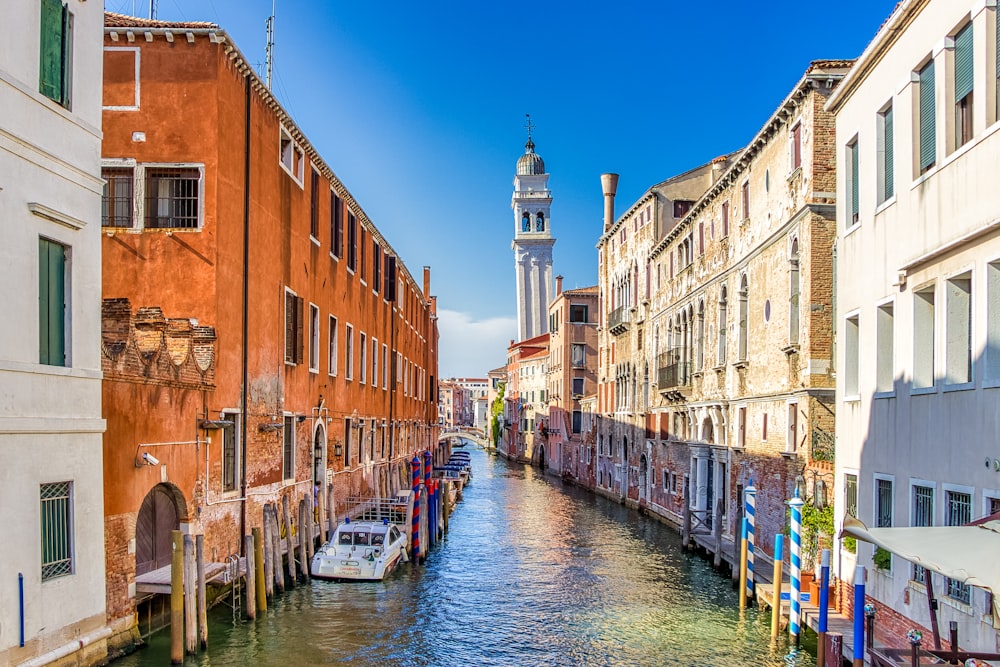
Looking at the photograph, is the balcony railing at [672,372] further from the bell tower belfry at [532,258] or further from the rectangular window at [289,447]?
the bell tower belfry at [532,258]

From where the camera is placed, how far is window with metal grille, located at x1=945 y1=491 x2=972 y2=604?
8.84 meters

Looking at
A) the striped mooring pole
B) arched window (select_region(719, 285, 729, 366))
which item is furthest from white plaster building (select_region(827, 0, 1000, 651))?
the striped mooring pole

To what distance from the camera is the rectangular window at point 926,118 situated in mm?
9914

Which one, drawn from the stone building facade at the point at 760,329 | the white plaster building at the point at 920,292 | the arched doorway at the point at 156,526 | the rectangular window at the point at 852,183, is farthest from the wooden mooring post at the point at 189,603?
the rectangular window at the point at 852,183

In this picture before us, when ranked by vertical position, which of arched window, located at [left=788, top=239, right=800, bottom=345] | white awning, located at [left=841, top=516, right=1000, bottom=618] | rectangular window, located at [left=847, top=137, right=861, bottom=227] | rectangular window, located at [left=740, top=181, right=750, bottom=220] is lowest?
white awning, located at [left=841, top=516, right=1000, bottom=618]

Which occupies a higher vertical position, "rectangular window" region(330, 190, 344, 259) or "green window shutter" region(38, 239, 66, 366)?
"rectangular window" region(330, 190, 344, 259)

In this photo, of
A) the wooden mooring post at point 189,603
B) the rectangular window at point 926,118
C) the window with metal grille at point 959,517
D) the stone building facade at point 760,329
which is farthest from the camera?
the stone building facade at point 760,329

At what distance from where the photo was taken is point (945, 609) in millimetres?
9234

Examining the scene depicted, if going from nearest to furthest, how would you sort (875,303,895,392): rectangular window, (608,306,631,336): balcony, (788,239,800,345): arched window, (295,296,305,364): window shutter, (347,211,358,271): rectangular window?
1. (875,303,895,392): rectangular window
2. (788,239,800,345): arched window
3. (295,296,305,364): window shutter
4. (347,211,358,271): rectangular window
5. (608,306,631,336): balcony

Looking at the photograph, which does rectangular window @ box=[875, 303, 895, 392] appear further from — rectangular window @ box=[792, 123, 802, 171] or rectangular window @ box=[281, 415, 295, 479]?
rectangular window @ box=[281, 415, 295, 479]

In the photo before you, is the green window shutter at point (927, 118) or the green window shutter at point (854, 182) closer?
the green window shutter at point (927, 118)

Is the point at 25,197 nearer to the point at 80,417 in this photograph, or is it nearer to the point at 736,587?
the point at 80,417

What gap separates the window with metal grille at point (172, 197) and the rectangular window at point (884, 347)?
33.1 feet

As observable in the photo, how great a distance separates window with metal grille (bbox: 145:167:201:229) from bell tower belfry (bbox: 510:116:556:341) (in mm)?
71487
